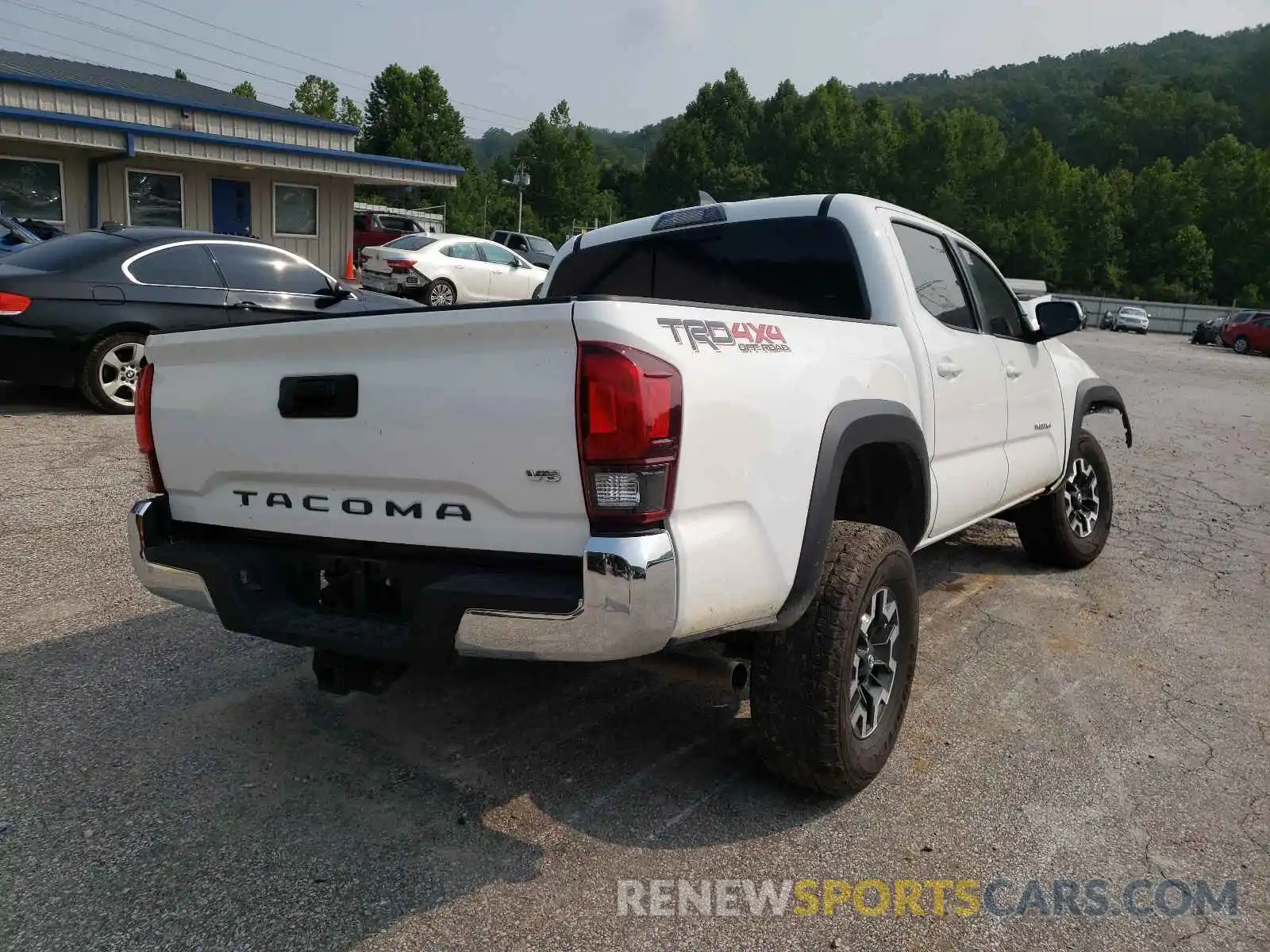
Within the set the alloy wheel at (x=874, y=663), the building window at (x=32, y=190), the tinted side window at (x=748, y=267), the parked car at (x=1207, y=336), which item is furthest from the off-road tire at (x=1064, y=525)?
the parked car at (x=1207, y=336)

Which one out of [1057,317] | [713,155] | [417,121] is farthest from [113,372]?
[713,155]

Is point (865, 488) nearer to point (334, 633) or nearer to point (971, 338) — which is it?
point (971, 338)

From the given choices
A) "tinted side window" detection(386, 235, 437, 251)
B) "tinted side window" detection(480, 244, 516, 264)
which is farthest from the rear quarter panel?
"tinted side window" detection(480, 244, 516, 264)

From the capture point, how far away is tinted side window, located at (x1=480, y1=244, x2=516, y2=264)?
2072 centimetres

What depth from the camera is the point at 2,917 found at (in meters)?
2.48

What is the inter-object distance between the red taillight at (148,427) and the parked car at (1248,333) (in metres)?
42.7

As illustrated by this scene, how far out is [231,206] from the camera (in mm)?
22828

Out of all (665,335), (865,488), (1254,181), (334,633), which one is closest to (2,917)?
(334,633)

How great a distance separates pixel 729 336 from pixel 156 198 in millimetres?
22548

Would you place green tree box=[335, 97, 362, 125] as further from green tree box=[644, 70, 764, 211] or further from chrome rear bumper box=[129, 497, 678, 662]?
chrome rear bumper box=[129, 497, 678, 662]

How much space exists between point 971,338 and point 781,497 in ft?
6.49

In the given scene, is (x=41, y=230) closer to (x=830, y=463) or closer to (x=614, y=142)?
(x=830, y=463)

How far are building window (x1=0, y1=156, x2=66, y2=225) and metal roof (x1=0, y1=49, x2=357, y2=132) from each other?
1.61 meters

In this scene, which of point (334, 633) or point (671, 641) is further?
point (334, 633)
